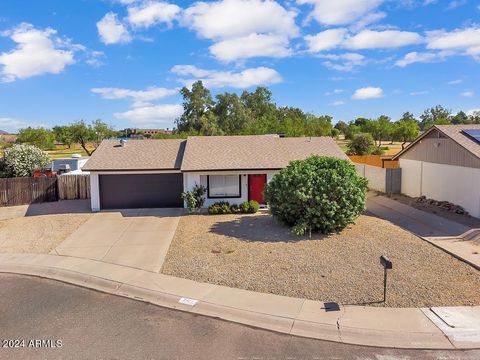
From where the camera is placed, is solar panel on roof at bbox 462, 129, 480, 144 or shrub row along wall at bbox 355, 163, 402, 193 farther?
shrub row along wall at bbox 355, 163, 402, 193

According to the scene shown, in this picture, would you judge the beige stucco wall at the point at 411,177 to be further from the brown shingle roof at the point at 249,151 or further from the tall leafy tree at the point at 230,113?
the tall leafy tree at the point at 230,113

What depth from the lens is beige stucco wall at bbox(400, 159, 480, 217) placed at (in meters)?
17.8

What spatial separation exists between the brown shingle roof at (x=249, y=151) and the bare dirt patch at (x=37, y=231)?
6185 millimetres

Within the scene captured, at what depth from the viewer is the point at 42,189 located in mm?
23453

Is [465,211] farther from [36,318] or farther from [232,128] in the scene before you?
[232,128]

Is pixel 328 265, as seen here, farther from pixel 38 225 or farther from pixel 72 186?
pixel 72 186

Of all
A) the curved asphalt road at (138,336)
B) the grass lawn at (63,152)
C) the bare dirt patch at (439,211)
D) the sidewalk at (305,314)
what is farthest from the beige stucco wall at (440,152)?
the grass lawn at (63,152)

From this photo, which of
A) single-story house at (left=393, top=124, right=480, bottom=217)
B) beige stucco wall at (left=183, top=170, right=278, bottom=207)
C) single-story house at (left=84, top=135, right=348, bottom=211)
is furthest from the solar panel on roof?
beige stucco wall at (left=183, top=170, right=278, bottom=207)

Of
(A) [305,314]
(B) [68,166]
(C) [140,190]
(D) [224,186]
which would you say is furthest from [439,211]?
(B) [68,166]

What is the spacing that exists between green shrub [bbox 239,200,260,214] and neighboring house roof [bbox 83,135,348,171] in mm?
1837

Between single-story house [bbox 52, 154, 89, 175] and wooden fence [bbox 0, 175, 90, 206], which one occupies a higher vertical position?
single-story house [bbox 52, 154, 89, 175]

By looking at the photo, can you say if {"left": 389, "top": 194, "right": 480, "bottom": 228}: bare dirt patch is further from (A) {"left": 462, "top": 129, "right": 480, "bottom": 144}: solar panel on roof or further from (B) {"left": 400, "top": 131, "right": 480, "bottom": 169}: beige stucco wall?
(A) {"left": 462, "top": 129, "right": 480, "bottom": 144}: solar panel on roof

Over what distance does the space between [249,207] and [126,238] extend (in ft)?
21.4

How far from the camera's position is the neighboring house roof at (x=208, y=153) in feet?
65.8
